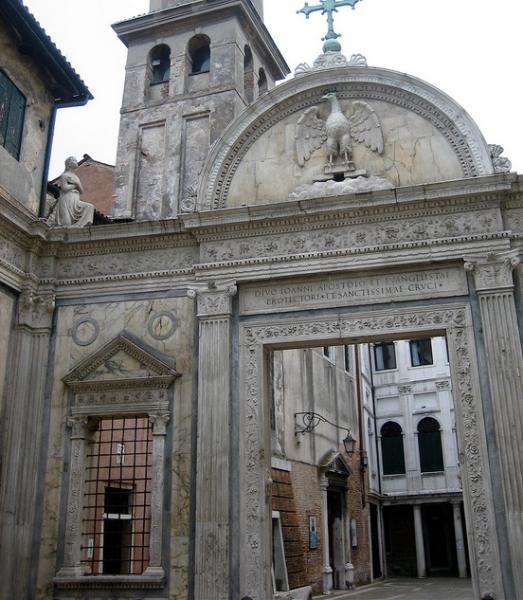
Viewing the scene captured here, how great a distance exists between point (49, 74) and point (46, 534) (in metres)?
8.71

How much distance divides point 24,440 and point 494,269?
25.0 feet

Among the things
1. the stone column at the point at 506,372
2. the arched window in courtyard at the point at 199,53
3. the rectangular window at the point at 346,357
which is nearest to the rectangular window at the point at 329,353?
the rectangular window at the point at 346,357

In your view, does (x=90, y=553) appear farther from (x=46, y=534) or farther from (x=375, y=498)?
(x=375, y=498)

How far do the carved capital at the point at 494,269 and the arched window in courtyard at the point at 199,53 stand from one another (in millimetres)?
14508

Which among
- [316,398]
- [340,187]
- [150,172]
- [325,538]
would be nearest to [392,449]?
[316,398]

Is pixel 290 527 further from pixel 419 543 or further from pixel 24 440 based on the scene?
pixel 419 543

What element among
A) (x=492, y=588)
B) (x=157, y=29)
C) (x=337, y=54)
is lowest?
(x=492, y=588)

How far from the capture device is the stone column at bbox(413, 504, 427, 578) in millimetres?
29094

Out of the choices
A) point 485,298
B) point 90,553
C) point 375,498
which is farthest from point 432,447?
point 485,298

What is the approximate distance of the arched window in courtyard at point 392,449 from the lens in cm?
3066

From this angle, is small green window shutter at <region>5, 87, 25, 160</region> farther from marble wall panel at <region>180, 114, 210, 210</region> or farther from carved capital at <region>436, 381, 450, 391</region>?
carved capital at <region>436, 381, 450, 391</region>

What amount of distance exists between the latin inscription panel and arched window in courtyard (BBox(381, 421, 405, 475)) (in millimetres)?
21703

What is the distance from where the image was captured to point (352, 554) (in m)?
23.2

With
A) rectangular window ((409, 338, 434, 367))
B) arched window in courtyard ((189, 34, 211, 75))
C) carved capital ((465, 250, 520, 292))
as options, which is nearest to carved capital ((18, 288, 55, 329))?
carved capital ((465, 250, 520, 292))
